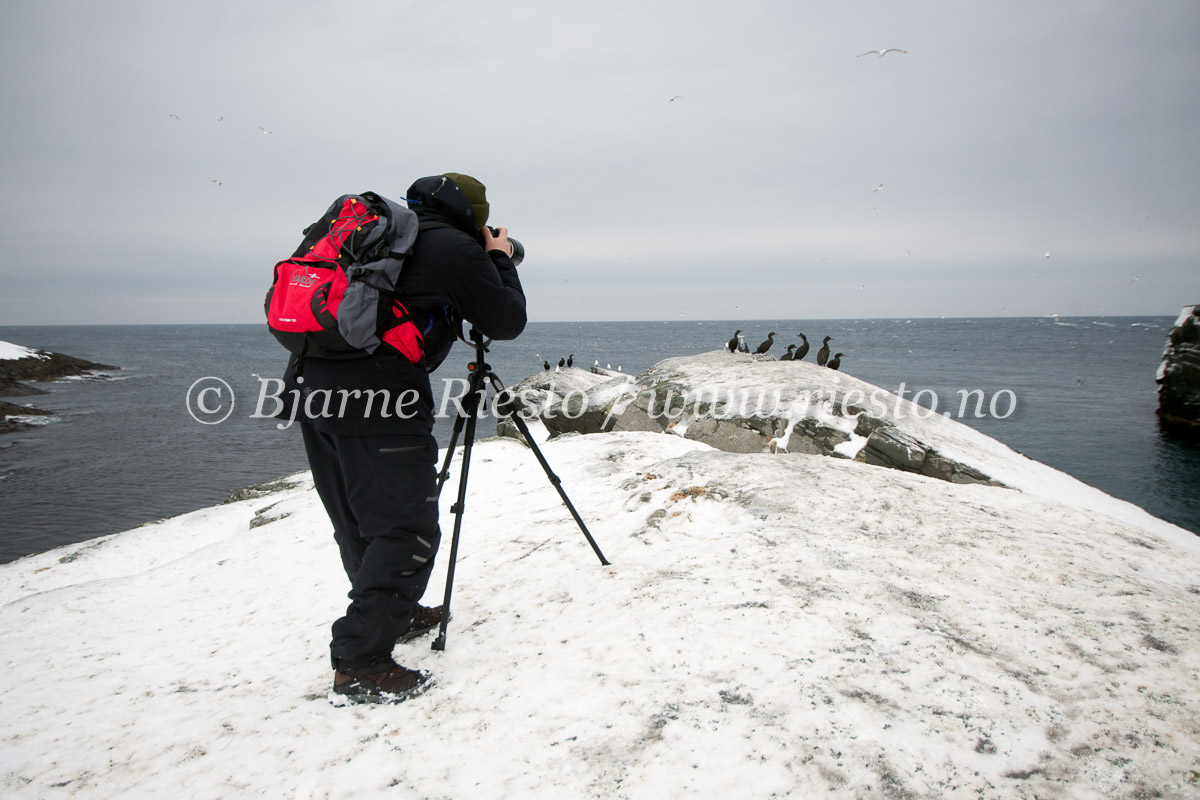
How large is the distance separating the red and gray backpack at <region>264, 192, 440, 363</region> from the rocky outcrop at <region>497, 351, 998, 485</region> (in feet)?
24.4

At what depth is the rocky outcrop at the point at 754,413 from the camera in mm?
8516

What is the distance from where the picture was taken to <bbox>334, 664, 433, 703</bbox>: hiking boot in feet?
9.61

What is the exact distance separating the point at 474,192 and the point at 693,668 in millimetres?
2771

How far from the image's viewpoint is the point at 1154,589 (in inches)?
151

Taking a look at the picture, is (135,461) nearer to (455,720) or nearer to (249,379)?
(455,720)

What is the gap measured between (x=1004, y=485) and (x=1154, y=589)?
3912mm

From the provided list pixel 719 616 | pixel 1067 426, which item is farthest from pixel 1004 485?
pixel 1067 426

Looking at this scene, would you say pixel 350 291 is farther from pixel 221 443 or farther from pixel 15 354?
pixel 15 354

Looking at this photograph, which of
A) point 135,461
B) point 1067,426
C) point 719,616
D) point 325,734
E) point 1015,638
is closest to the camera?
point 325,734

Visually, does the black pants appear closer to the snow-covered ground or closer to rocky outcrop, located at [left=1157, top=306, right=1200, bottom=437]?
the snow-covered ground

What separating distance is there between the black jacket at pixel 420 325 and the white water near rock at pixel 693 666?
1.47m

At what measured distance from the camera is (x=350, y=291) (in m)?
2.65

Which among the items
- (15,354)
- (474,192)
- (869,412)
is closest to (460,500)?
(474,192)

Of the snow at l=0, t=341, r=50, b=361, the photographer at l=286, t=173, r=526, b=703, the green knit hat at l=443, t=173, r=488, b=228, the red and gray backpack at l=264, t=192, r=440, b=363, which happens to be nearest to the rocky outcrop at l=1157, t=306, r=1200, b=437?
the green knit hat at l=443, t=173, r=488, b=228
